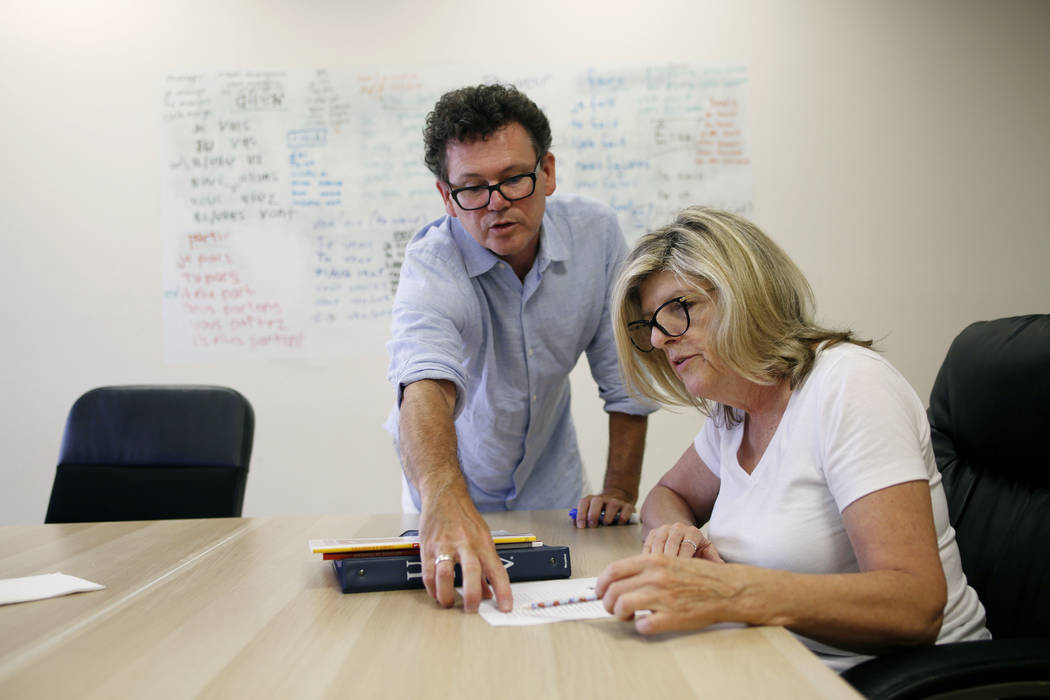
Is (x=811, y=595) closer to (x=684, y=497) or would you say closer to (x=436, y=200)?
(x=684, y=497)

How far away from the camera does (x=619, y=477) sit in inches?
77.4

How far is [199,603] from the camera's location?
1.21 metres

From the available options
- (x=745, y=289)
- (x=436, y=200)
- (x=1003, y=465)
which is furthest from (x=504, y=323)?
(x=436, y=200)

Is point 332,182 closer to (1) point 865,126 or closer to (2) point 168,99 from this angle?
(2) point 168,99

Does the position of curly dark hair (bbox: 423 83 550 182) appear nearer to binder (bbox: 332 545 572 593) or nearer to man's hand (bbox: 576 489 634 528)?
man's hand (bbox: 576 489 634 528)

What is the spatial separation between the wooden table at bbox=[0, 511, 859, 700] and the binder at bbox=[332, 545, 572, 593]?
0.02 m

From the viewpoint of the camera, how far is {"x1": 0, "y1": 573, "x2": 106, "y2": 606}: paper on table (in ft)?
4.15

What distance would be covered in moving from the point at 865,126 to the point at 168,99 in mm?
2708

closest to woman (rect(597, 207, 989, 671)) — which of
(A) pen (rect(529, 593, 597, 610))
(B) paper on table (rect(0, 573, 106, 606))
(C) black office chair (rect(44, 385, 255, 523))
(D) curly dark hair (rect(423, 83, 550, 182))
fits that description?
(A) pen (rect(529, 593, 597, 610))

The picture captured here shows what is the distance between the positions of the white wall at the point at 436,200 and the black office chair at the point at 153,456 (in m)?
1.09

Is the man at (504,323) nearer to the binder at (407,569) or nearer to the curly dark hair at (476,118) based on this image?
the curly dark hair at (476,118)

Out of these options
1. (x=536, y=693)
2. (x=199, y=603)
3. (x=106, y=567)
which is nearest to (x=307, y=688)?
(x=536, y=693)

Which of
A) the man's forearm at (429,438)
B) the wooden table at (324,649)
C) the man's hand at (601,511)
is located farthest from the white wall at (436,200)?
the wooden table at (324,649)

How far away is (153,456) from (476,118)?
1.22 m
